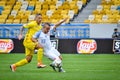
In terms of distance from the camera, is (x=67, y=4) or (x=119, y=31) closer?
(x=119, y=31)

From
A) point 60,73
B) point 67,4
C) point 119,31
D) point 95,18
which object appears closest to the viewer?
point 60,73

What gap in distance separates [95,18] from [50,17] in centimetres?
344

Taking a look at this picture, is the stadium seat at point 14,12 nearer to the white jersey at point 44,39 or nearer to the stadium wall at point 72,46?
the stadium wall at point 72,46

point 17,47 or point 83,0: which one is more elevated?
point 83,0

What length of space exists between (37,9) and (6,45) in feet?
30.4

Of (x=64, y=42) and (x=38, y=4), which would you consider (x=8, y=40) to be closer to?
(x=64, y=42)

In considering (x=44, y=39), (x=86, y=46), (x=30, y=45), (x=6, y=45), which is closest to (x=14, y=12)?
(x=6, y=45)

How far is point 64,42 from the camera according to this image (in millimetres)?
30062

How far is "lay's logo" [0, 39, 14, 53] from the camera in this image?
3019 centimetres

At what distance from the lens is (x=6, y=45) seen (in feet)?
99.2

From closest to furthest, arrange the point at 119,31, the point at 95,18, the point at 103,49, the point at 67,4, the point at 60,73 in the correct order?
the point at 60,73
the point at 103,49
the point at 119,31
the point at 95,18
the point at 67,4

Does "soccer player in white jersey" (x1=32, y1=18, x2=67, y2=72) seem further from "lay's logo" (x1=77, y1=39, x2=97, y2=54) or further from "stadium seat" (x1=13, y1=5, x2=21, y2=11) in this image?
"stadium seat" (x1=13, y1=5, x2=21, y2=11)

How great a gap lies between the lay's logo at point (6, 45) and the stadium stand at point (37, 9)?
646cm

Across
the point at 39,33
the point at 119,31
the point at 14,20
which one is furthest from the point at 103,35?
the point at 39,33
